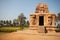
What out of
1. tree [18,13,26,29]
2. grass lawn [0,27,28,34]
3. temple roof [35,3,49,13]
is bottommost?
grass lawn [0,27,28,34]

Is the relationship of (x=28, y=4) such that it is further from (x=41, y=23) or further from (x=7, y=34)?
(x=41, y=23)

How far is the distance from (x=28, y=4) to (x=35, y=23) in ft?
7.54

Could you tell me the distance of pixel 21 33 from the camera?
277 inches

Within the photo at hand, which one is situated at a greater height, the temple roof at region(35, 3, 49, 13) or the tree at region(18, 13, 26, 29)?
the temple roof at region(35, 3, 49, 13)

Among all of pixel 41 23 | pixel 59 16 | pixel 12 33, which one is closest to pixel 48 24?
pixel 41 23

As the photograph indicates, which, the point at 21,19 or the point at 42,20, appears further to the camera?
the point at 42,20

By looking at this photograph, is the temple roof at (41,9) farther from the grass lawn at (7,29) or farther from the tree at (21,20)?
the grass lawn at (7,29)

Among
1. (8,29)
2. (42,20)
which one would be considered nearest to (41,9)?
(42,20)

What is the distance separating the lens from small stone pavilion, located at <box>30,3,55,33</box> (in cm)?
837

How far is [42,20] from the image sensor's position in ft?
29.6

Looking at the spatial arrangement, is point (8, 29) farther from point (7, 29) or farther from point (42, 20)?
point (42, 20)

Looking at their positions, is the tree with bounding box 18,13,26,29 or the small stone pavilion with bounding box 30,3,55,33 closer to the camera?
the tree with bounding box 18,13,26,29

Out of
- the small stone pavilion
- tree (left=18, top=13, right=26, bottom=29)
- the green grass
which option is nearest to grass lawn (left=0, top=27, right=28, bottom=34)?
the green grass

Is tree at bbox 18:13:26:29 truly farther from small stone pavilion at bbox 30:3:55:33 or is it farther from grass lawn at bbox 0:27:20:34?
small stone pavilion at bbox 30:3:55:33
